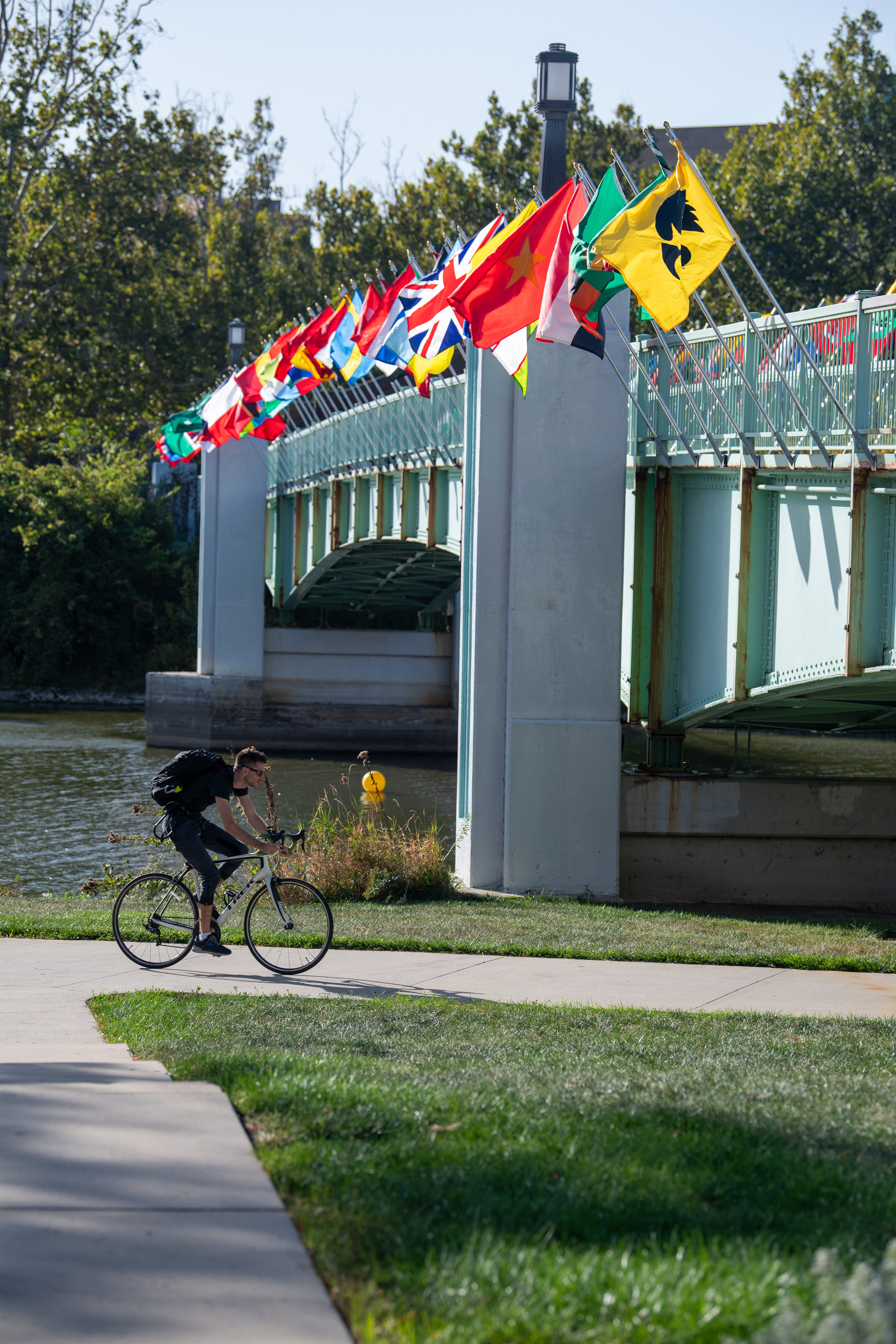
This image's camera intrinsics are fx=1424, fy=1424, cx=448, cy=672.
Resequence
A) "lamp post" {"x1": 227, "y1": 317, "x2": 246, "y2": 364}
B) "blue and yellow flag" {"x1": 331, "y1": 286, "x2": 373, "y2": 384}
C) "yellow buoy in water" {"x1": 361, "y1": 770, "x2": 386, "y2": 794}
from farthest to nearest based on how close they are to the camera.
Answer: "lamp post" {"x1": 227, "y1": 317, "x2": 246, "y2": 364}
"yellow buoy in water" {"x1": 361, "y1": 770, "x2": 386, "y2": 794}
"blue and yellow flag" {"x1": 331, "y1": 286, "x2": 373, "y2": 384}

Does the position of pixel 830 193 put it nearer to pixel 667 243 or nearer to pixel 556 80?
pixel 556 80

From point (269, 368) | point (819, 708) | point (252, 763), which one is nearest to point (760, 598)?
point (819, 708)

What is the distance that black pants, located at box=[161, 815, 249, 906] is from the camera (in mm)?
9031

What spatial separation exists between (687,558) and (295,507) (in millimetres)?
23468

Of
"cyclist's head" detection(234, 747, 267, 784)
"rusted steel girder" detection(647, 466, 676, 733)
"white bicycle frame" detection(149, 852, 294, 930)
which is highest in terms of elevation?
"rusted steel girder" detection(647, 466, 676, 733)

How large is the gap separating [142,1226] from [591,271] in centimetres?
987

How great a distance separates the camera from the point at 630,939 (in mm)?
11117

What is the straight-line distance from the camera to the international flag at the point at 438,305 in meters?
14.4

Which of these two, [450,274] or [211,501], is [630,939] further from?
[211,501]

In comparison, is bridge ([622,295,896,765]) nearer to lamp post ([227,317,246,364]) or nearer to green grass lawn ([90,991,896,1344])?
green grass lawn ([90,991,896,1344])

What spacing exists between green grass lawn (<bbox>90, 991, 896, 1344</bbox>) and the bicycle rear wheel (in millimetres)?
2067

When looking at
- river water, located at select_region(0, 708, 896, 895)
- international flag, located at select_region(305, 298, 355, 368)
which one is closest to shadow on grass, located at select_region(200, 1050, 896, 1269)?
river water, located at select_region(0, 708, 896, 895)

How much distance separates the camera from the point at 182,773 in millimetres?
8953

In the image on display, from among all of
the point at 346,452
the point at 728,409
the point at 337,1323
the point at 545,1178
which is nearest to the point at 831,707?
the point at 728,409
